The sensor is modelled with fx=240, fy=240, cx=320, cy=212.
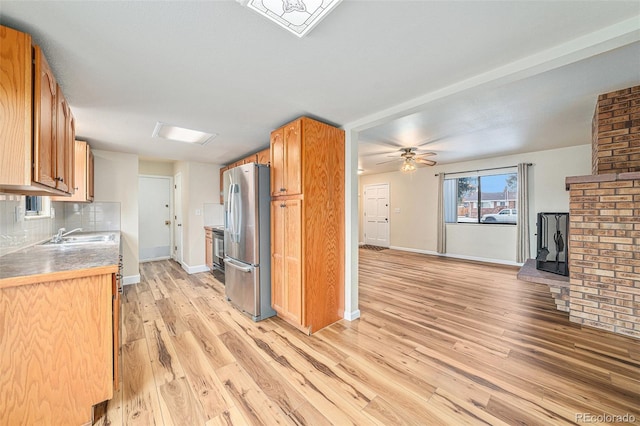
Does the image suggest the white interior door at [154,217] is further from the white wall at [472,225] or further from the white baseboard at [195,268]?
the white wall at [472,225]

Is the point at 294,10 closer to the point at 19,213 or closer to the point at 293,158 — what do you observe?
the point at 293,158

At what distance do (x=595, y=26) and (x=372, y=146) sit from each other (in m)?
3.00

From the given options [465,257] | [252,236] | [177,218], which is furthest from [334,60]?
[465,257]

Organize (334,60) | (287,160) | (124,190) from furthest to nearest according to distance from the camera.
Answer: (124,190) → (287,160) → (334,60)

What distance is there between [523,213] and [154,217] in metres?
8.16

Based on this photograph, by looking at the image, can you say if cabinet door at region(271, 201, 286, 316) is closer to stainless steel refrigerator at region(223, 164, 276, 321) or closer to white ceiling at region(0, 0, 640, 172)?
stainless steel refrigerator at region(223, 164, 276, 321)

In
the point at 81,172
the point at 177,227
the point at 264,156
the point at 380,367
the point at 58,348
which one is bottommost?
the point at 380,367

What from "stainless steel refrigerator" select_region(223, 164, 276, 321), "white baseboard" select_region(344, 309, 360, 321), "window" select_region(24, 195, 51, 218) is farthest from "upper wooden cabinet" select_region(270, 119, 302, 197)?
"window" select_region(24, 195, 51, 218)

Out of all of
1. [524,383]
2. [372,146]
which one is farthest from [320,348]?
[372,146]

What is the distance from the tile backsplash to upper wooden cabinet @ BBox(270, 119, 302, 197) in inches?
82.1

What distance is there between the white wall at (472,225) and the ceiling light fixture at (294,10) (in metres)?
5.62

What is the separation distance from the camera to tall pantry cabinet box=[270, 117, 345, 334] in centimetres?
243

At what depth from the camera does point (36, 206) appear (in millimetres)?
2449

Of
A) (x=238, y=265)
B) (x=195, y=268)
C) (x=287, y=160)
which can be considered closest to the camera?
(x=287, y=160)
